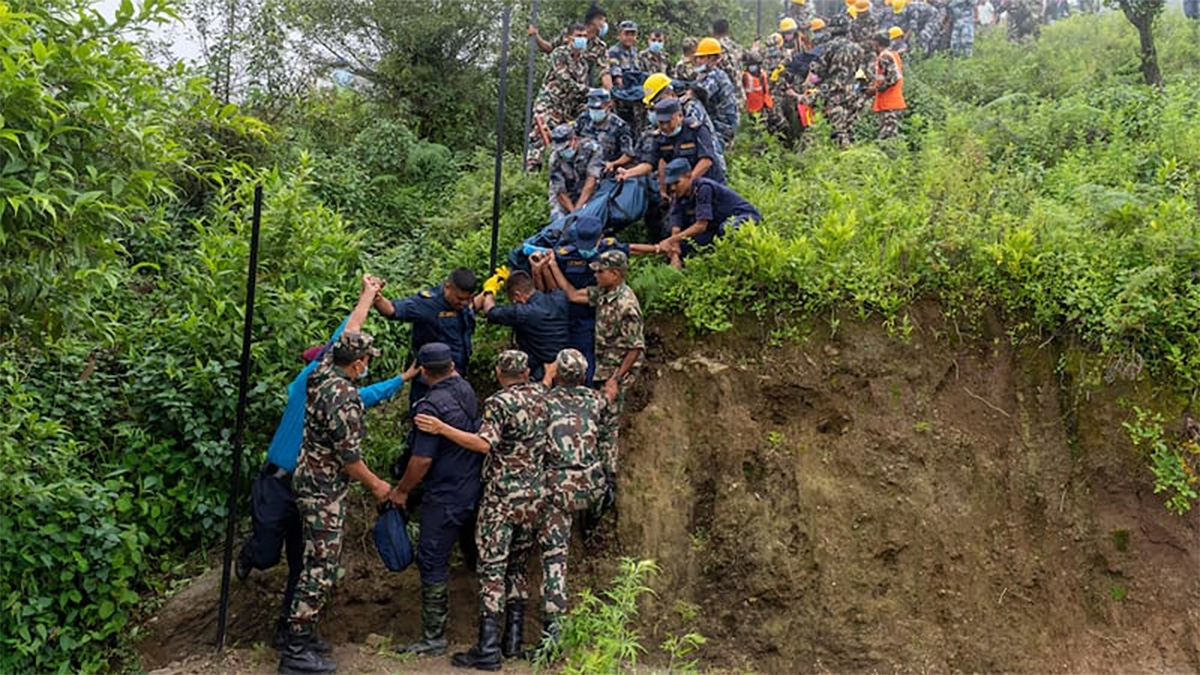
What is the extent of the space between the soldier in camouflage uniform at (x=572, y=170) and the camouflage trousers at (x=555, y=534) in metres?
3.79

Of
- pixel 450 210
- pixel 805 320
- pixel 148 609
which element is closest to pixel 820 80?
pixel 450 210

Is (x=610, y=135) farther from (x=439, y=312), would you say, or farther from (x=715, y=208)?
Result: (x=439, y=312)

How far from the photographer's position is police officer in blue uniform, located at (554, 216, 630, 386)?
7637mm

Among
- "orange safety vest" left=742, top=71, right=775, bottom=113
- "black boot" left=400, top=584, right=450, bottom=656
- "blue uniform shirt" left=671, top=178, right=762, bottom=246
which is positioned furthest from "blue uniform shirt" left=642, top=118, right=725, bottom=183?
"orange safety vest" left=742, top=71, right=775, bottom=113

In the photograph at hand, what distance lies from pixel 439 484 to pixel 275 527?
3.67ft

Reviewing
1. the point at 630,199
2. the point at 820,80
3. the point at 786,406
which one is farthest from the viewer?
the point at 820,80

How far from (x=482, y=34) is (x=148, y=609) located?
31.7ft

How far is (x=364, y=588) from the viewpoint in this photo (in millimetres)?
7277

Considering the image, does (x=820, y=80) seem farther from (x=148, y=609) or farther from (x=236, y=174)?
(x=148, y=609)

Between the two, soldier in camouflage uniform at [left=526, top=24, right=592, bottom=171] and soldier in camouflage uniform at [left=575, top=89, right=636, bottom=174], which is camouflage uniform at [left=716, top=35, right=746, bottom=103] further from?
soldier in camouflage uniform at [left=575, top=89, right=636, bottom=174]

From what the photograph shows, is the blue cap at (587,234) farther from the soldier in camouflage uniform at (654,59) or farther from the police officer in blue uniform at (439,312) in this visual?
the soldier in camouflage uniform at (654,59)

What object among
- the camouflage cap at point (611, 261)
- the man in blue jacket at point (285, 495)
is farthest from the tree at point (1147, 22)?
the man in blue jacket at point (285, 495)

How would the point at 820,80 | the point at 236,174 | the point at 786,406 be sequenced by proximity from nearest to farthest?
the point at 236,174 → the point at 786,406 → the point at 820,80

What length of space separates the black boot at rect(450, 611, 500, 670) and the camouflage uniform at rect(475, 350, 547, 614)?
0.23 ft
